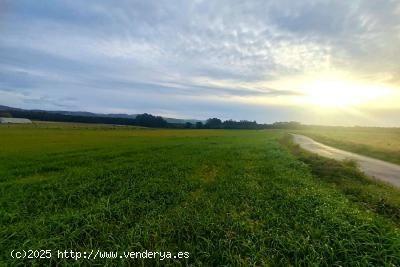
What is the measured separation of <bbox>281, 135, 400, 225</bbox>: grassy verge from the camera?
31.8 ft

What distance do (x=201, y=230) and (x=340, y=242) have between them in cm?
Result: 340

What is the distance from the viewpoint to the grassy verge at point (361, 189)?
9.69 m

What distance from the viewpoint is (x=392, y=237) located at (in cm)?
661

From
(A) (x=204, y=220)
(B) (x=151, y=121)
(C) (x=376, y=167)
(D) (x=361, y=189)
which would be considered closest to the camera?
(A) (x=204, y=220)

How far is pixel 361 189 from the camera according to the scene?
40.0ft

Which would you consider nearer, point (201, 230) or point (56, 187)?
point (201, 230)

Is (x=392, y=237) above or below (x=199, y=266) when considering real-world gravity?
above

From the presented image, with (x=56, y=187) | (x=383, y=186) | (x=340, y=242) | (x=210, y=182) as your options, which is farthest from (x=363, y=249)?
(x=56, y=187)

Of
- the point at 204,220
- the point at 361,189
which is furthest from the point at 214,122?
the point at 204,220

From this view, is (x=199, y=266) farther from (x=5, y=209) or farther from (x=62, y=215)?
(x=5, y=209)

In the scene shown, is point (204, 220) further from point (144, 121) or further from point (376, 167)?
point (144, 121)

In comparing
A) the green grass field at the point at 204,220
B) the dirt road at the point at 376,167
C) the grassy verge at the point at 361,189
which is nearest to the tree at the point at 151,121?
the dirt road at the point at 376,167

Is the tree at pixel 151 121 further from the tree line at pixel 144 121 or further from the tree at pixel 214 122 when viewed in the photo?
the tree at pixel 214 122

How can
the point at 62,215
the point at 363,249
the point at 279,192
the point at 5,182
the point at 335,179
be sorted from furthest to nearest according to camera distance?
the point at 335,179, the point at 5,182, the point at 279,192, the point at 62,215, the point at 363,249
